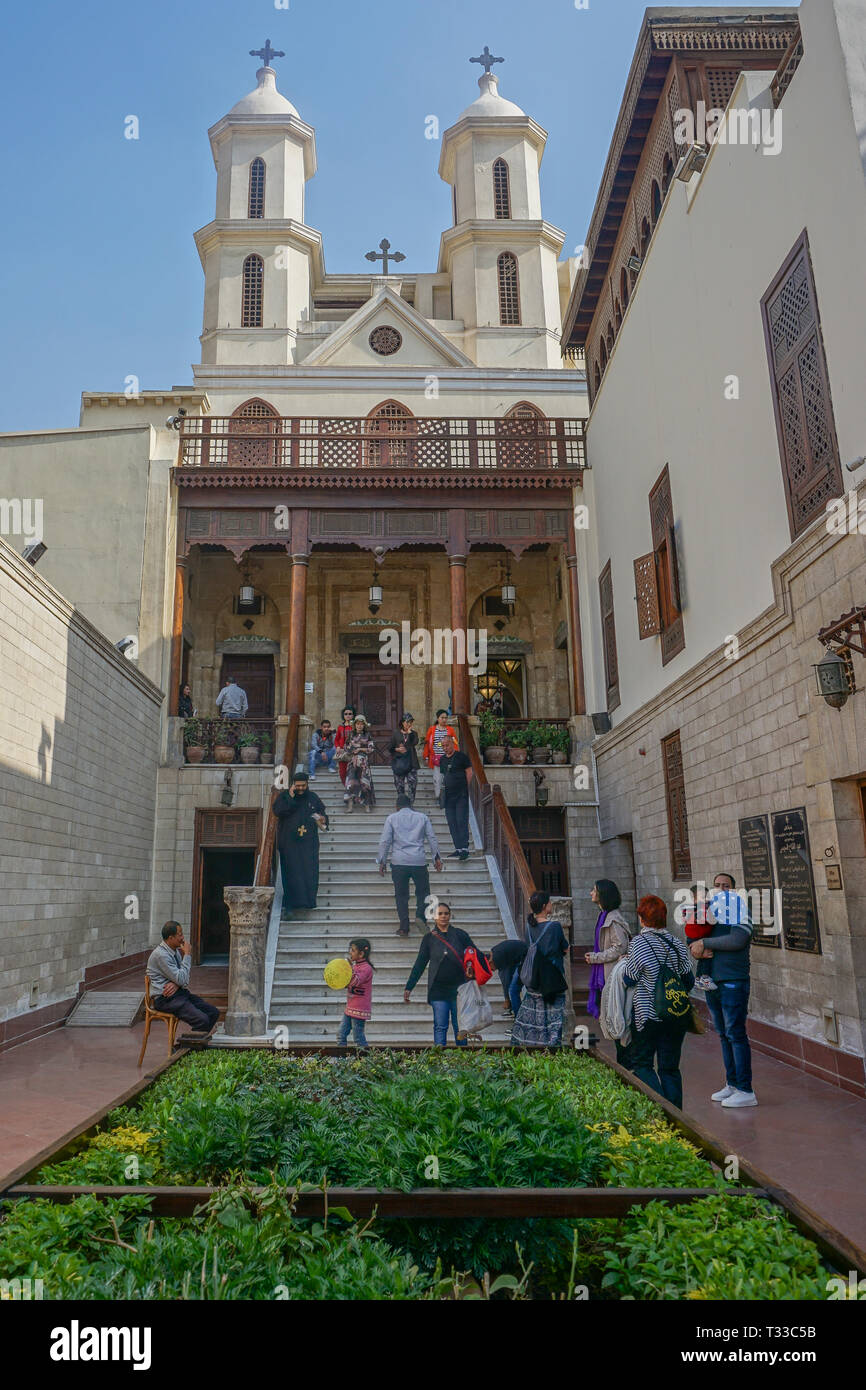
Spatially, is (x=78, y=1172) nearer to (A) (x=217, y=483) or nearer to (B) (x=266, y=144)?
(A) (x=217, y=483)

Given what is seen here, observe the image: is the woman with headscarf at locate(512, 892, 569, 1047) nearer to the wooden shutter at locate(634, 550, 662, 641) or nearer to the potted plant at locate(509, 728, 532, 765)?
the wooden shutter at locate(634, 550, 662, 641)

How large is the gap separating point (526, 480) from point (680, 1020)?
13.5 metres

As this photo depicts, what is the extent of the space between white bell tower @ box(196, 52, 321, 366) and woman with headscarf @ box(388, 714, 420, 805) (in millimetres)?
12687

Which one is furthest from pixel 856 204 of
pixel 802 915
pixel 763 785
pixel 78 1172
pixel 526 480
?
pixel 526 480

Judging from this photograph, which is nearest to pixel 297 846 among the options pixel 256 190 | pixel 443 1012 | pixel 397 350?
pixel 443 1012

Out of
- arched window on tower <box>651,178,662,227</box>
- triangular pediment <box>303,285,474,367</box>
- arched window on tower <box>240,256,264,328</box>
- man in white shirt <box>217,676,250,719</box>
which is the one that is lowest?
man in white shirt <box>217,676,250,719</box>

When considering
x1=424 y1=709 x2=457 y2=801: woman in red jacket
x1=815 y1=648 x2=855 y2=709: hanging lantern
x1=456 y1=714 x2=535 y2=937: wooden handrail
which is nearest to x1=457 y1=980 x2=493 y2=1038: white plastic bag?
x1=456 y1=714 x2=535 y2=937: wooden handrail

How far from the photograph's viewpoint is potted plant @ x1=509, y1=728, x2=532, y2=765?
54.8ft

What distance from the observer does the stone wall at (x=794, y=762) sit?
7.41 meters

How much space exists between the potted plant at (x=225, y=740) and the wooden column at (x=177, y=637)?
2.70ft

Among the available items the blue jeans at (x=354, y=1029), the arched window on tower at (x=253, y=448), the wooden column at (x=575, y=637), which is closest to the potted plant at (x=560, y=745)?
the wooden column at (x=575, y=637)

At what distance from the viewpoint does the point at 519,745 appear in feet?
55.6

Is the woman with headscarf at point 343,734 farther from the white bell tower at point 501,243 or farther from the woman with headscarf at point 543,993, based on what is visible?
the white bell tower at point 501,243

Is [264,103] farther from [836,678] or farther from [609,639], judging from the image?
[836,678]
